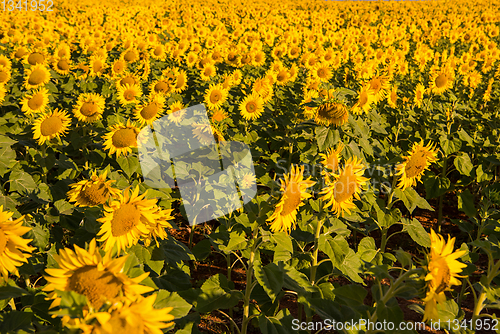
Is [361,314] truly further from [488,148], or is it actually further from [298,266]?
[488,148]

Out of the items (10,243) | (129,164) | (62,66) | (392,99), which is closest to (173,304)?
(10,243)

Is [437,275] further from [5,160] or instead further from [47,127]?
[47,127]

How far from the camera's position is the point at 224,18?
17500 mm

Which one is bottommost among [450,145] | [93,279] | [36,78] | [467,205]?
[467,205]

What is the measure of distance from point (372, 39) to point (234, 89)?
24.4 ft

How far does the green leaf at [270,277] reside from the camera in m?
2.28

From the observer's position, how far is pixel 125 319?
1132 mm

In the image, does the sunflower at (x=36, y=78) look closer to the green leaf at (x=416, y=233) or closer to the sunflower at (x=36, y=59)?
the sunflower at (x=36, y=59)

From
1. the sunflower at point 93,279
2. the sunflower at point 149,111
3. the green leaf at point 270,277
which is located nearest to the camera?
the sunflower at point 93,279

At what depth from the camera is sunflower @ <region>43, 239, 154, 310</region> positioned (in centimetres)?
128

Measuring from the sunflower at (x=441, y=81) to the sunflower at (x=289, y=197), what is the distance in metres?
5.71

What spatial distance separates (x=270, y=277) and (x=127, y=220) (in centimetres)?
108

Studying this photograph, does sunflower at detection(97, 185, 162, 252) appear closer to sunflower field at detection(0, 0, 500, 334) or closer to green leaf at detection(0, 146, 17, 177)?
sunflower field at detection(0, 0, 500, 334)

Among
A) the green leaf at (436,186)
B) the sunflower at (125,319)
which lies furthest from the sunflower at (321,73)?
the sunflower at (125,319)
